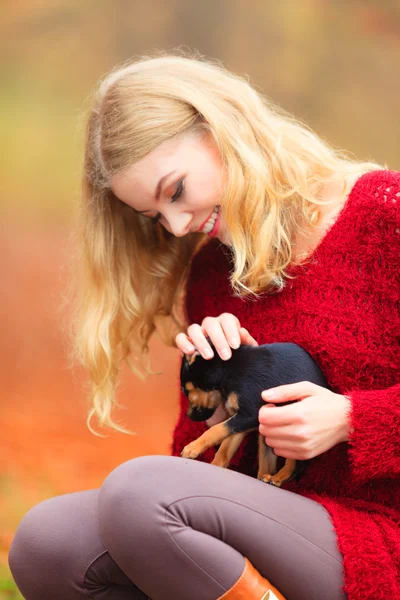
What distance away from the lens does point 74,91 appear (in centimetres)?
234

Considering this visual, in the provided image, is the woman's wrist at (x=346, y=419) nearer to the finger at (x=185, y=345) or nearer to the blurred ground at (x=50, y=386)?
the finger at (x=185, y=345)

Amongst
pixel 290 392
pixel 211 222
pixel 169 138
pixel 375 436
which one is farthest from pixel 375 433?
pixel 169 138

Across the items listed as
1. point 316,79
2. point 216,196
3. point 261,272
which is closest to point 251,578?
point 261,272

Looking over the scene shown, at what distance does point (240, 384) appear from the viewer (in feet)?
3.72

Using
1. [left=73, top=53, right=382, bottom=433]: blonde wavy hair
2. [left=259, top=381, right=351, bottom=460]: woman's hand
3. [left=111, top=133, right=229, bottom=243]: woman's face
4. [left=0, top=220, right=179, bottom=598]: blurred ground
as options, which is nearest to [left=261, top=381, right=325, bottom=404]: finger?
[left=259, top=381, right=351, bottom=460]: woman's hand

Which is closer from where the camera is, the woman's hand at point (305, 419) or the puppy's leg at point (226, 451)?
the woman's hand at point (305, 419)

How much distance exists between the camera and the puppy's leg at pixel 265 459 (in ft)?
3.94

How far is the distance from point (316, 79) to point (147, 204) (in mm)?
1231

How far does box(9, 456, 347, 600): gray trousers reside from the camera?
1002 millimetres

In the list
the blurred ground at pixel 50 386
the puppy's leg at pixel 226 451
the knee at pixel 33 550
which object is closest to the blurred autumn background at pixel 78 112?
the blurred ground at pixel 50 386

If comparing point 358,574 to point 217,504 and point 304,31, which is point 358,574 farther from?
point 304,31

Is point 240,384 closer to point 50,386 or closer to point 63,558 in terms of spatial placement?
point 63,558

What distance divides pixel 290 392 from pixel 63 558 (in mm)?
438

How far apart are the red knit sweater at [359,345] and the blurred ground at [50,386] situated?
109 cm
